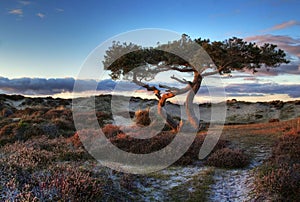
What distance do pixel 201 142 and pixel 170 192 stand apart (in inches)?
226

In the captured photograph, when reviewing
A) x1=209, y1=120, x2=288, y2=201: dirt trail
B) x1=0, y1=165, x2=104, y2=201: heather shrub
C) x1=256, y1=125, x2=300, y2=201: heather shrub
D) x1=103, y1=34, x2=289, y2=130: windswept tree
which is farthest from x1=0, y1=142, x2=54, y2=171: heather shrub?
x1=103, y1=34, x2=289, y2=130: windswept tree

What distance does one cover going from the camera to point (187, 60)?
18.6 meters

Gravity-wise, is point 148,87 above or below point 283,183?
above

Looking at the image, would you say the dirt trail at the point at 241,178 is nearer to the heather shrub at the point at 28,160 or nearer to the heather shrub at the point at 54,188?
the heather shrub at the point at 54,188

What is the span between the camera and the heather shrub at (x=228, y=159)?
1083 cm

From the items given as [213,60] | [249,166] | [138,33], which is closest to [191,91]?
[213,60]

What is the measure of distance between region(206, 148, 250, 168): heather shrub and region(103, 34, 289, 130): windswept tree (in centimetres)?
755

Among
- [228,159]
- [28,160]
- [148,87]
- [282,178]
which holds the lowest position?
[228,159]

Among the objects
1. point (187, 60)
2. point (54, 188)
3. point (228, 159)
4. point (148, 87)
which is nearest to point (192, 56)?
point (187, 60)

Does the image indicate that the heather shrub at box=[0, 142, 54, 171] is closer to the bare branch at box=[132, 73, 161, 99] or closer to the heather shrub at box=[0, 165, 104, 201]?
the heather shrub at box=[0, 165, 104, 201]

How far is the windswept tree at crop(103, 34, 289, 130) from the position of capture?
707 inches

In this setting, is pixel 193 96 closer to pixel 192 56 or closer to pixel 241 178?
pixel 192 56

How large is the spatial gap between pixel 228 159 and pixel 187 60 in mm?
9120

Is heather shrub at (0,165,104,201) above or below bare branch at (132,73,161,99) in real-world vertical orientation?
below
